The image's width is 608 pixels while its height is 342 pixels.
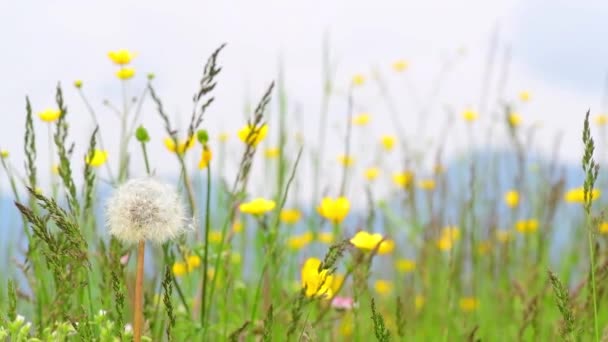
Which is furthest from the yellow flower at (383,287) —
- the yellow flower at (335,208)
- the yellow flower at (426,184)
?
the yellow flower at (335,208)

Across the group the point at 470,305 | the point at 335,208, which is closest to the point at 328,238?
the point at 470,305

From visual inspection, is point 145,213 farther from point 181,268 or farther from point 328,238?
point 328,238

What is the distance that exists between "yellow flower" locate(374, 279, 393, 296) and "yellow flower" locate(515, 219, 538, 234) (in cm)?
89

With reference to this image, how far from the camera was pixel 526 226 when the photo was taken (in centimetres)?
429

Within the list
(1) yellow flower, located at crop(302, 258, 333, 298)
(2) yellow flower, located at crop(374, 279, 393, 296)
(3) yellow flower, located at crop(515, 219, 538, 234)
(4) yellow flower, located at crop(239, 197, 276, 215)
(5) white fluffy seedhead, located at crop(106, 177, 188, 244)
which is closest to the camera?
(5) white fluffy seedhead, located at crop(106, 177, 188, 244)

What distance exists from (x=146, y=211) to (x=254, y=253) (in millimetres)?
2164

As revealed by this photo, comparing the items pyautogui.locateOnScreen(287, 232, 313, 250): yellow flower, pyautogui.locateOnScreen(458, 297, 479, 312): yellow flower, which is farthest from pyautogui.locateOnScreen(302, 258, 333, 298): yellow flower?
pyautogui.locateOnScreen(287, 232, 313, 250): yellow flower

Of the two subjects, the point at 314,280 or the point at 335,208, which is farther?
the point at 335,208

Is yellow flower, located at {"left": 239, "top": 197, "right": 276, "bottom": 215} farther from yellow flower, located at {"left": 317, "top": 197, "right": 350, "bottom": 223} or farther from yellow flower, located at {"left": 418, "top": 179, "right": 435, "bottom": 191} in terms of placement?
yellow flower, located at {"left": 418, "top": 179, "right": 435, "bottom": 191}

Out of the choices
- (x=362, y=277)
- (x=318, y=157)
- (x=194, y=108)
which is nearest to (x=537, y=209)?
(x=318, y=157)

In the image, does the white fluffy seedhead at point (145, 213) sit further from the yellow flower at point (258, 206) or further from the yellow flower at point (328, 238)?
the yellow flower at point (328, 238)

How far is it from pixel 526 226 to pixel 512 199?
550 millimetres

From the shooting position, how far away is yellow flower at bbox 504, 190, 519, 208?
4638 mm

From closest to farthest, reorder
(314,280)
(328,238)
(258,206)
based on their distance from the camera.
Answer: (314,280) → (258,206) → (328,238)
